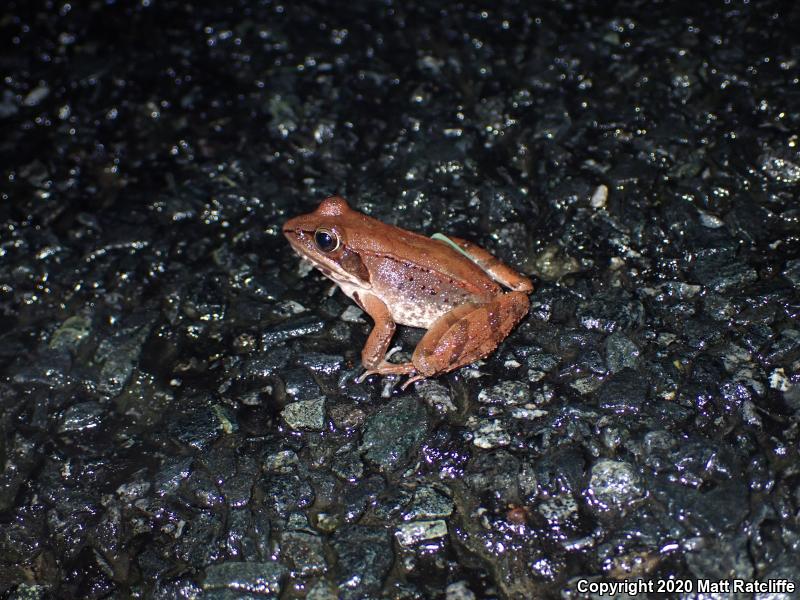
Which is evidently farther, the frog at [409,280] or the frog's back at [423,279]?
the frog's back at [423,279]

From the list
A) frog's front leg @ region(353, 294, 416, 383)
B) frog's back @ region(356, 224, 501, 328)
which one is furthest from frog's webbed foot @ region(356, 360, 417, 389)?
frog's back @ region(356, 224, 501, 328)

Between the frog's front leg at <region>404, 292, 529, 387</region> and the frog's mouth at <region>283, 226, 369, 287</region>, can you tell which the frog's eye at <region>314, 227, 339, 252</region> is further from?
the frog's front leg at <region>404, 292, 529, 387</region>

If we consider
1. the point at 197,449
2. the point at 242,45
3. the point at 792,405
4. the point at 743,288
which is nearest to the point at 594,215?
the point at 743,288

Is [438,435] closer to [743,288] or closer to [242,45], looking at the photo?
[743,288]

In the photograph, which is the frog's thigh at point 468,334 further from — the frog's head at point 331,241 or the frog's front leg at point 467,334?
the frog's head at point 331,241

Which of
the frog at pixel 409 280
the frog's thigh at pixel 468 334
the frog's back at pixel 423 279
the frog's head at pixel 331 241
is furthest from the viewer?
the frog's head at pixel 331 241

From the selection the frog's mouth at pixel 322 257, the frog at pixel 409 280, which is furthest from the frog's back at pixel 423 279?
the frog's mouth at pixel 322 257
